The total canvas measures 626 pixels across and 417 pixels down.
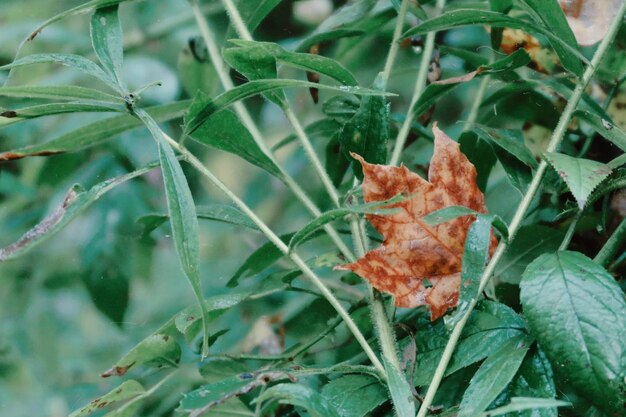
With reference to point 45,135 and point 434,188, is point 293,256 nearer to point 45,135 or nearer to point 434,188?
point 434,188

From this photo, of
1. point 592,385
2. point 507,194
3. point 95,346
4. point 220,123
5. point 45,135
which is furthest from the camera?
point 95,346

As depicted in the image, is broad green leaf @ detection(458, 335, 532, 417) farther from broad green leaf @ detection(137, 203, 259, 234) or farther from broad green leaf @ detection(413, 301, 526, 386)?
broad green leaf @ detection(137, 203, 259, 234)

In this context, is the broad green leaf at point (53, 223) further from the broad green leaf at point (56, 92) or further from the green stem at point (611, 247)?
the green stem at point (611, 247)

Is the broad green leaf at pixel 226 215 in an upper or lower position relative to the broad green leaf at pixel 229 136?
lower

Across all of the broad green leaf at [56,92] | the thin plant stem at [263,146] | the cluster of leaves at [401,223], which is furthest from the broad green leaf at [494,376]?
the broad green leaf at [56,92]

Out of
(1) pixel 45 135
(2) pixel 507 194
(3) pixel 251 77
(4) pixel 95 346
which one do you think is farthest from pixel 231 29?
(4) pixel 95 346

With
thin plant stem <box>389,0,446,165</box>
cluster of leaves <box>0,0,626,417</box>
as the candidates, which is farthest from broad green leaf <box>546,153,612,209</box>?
thin plant stem <box>389,0,446,165</box>

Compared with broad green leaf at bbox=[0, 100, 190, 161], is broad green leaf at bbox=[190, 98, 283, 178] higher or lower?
lower
